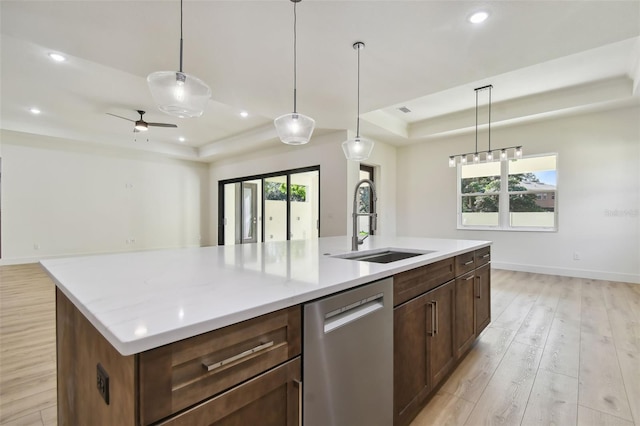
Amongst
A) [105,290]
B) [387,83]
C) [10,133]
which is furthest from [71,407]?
[10,133]

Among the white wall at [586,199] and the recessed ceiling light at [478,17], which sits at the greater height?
the recessed ceiling light at [478,17]

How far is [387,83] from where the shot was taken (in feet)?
11.1

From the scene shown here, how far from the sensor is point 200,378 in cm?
71

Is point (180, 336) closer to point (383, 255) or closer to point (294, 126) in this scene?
point (383, 255)

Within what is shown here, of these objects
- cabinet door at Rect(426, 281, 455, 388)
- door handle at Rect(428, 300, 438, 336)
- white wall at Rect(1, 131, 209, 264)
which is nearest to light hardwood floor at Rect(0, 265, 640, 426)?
cabinet door at Rect(426, 281, 455, 388)

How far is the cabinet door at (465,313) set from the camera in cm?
202

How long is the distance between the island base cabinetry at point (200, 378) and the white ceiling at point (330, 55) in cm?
225

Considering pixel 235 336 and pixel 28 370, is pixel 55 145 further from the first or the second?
pixel 235 336

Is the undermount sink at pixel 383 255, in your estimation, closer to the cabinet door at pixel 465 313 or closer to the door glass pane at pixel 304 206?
the cabinet door at pixel 465 313

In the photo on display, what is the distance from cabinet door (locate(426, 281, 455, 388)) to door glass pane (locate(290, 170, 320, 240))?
431 cm

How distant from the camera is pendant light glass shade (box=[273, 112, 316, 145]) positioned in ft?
7.50

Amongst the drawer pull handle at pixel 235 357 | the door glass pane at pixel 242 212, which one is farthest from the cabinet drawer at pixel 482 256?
the door glass pane at pixel 242 212

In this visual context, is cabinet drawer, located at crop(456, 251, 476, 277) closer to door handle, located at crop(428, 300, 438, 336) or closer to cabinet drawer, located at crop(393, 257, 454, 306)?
cabinet drawer, located at crop(393, 257, 454, 306)

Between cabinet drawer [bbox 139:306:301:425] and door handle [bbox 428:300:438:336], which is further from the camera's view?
door handle [bbox 428:300:438:336]
